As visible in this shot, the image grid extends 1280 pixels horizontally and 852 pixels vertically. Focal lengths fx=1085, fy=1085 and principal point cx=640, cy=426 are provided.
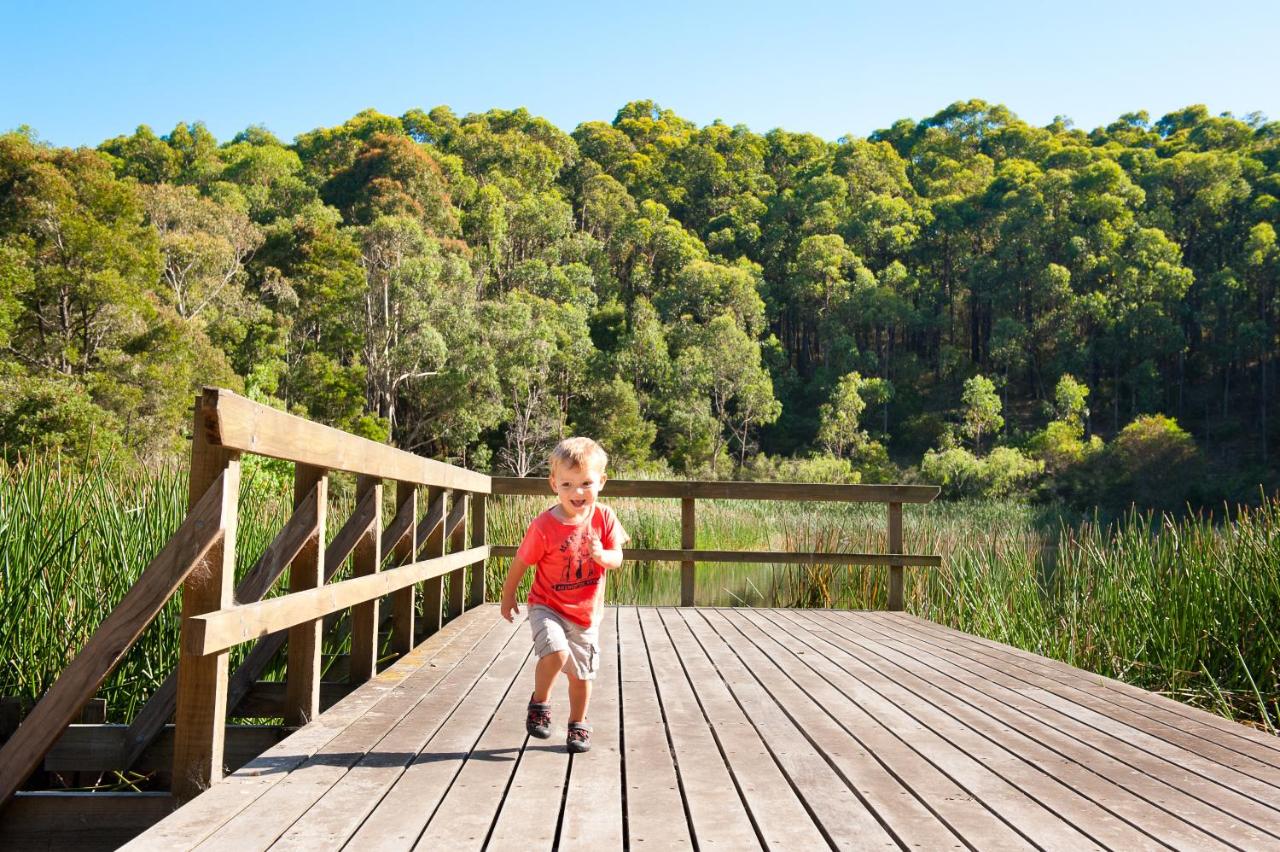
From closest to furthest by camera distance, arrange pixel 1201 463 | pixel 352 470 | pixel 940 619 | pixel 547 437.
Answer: pixel 352 470, pixel 940 619, pixel 1201 463, pixel 547 437

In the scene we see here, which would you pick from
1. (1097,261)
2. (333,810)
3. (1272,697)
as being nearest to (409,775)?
(333,810)

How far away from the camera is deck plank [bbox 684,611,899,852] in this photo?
2.06m

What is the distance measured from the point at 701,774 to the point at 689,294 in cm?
4800

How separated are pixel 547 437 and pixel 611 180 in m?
25.2

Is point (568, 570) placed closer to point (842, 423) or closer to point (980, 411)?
point (842, 423)

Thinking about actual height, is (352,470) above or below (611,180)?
below

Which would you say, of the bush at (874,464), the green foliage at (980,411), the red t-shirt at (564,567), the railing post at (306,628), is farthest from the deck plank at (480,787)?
the green foliage at (980,411)

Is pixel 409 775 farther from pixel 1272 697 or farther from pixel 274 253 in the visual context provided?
pixel 274 253

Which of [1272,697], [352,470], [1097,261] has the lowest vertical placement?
[1272,697]

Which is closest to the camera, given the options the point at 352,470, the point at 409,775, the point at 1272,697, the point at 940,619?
the point at 409,775

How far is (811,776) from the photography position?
253 cm

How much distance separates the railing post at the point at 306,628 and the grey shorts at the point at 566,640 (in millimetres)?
596

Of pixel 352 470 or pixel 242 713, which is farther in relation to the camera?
A: pixel 242 713

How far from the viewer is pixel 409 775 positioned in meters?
2.46
